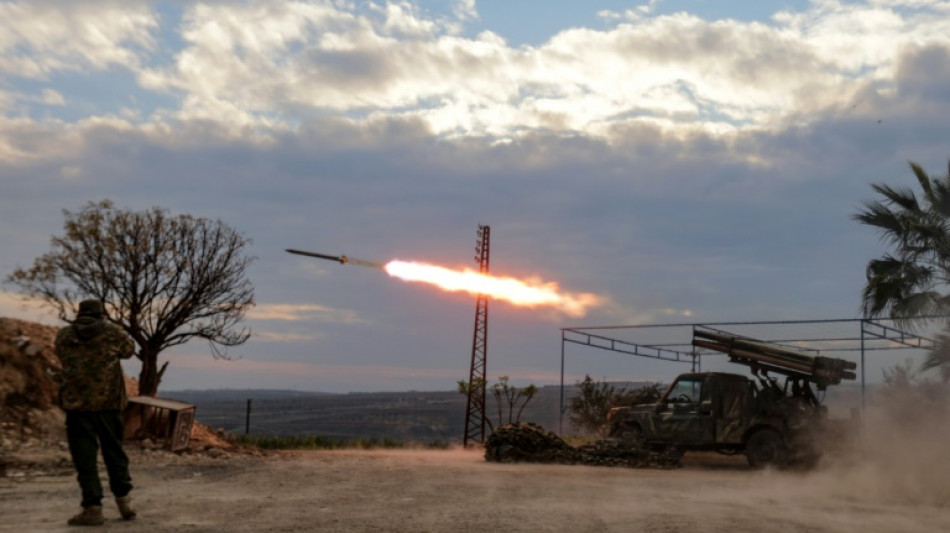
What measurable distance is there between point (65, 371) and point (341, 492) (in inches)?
192

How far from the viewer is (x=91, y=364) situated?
9.65 m

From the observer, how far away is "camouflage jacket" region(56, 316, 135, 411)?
375 inches

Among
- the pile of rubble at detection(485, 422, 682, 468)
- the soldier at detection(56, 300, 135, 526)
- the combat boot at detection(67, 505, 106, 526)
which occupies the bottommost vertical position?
the combat boot at detection(67, 505, 106, 526)

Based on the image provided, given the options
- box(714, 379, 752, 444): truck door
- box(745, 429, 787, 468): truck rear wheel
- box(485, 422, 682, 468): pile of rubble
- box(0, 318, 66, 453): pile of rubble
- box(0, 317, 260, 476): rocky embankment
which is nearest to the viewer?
box(0, 317, 260, 476): rocky embankment

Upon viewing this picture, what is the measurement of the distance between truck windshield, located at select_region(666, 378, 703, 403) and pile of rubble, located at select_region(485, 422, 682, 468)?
117 centimetres

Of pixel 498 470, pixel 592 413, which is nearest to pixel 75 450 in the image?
pixel 498 470

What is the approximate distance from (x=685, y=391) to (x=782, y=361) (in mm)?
2200

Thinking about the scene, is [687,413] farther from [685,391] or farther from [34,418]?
[34,418]

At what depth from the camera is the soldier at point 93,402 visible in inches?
375

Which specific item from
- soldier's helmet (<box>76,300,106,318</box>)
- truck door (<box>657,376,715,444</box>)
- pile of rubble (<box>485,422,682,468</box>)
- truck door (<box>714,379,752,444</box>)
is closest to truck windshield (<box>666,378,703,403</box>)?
truck door (<box>657,376,715,444</box>)

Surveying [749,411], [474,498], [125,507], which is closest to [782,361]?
[749,411]

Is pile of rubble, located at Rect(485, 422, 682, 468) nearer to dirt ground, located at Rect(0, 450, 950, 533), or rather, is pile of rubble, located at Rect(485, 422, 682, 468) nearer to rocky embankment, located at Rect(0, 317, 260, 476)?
dirt ground, located at Rect(0, 450, 950, 533)

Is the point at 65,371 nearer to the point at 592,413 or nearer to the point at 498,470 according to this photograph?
the point at 498,470

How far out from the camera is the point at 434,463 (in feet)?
63.3
